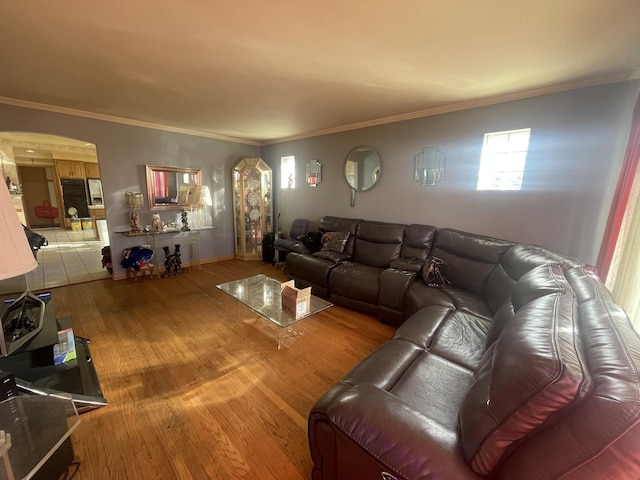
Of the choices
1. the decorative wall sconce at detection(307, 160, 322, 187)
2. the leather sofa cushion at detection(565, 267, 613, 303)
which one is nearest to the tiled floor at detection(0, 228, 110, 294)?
the decorative wall sconce at detection(307, 160, 322, 187)

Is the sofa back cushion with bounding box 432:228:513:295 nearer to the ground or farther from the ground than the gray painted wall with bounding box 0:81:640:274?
nearer to the ground

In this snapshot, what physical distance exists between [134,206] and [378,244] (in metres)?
3.57

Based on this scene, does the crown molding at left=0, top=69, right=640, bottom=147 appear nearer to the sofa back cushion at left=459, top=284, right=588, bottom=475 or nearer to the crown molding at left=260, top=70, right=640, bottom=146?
the crown molding at left=260, top=70, right=640, bottom=146

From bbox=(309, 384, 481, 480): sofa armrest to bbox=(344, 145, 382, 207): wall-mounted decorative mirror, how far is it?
3142 mm

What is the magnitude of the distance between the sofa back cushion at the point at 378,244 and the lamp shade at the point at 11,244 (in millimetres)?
3027

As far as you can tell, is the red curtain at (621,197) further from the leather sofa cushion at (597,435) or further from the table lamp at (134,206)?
the table lamp at (134,206)

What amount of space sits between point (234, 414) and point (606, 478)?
1.68 meters

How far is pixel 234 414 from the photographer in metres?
1.64

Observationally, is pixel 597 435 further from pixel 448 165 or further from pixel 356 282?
pixel 448 165

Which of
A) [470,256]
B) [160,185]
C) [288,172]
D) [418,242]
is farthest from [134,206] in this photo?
[470,256]

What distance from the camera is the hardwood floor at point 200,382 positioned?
1.37m

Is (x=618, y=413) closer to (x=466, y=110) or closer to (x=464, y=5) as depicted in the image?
(x=464, y=5)

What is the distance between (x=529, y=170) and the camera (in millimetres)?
2584

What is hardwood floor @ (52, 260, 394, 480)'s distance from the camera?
1.37 metres
